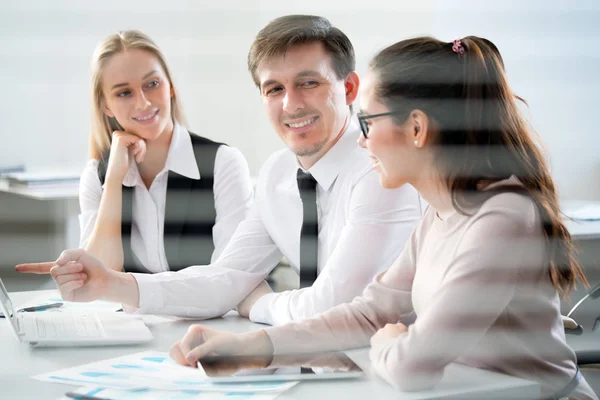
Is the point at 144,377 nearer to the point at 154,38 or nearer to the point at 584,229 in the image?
the point at 584,229

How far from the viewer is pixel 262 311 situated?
5.16 feet

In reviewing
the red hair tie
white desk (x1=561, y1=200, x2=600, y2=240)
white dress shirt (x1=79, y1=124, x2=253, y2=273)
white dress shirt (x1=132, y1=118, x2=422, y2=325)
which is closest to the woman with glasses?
the red hair tie

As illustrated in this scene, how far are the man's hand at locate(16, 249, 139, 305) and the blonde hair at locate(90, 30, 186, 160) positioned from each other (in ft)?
3.13

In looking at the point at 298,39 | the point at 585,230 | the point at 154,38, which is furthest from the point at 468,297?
the point at 154,38

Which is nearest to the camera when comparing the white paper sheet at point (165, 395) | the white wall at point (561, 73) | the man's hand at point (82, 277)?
the white paper sheet at point (165, 395)

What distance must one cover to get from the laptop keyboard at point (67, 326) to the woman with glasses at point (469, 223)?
0.25m

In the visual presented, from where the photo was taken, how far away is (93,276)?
60.4 inches

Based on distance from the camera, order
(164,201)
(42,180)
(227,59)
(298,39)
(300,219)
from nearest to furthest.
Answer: (298,39) < (300,219) < (164,201) < (42,180) < (227,59)

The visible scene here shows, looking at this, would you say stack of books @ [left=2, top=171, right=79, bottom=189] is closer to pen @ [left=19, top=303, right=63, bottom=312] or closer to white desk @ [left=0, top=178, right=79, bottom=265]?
white desk @ [left=0, top=178, right=79, bottom=265]

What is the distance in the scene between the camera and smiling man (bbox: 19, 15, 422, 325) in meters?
1.53

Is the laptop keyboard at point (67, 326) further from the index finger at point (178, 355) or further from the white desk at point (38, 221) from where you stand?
the white desk at point (38, 221)

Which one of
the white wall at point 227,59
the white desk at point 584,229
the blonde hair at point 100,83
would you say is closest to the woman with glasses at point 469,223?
the white desk at point 584,229

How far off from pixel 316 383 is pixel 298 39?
0.82 m

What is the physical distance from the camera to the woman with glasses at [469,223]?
3.55 feet
